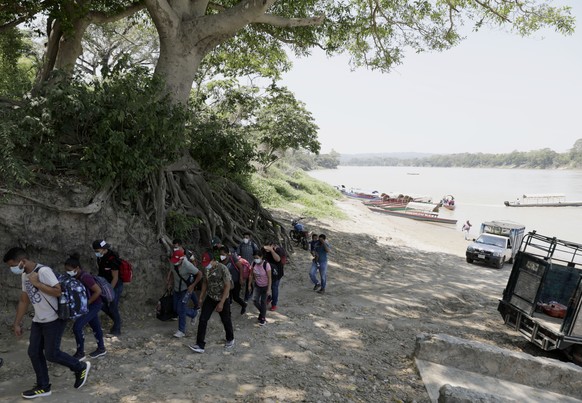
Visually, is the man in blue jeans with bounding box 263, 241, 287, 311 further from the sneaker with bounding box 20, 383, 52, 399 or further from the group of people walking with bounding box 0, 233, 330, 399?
the sneaker with bounding box 20, 383, 52, 399

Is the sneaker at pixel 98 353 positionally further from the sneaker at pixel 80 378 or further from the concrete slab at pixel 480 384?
the concrete slab at pixel 480 384

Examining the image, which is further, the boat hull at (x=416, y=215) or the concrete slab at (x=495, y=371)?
the boat hull at (x=416, y=215)

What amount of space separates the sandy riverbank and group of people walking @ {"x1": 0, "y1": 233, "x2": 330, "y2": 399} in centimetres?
24

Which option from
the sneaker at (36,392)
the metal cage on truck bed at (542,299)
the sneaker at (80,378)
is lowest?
the sneaker at (36,392)

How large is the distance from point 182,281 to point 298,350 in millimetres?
2075

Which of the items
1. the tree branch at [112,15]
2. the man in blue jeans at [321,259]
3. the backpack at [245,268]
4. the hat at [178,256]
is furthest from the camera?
the tree branch at [112,15]

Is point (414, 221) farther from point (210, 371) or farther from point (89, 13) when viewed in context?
point (210, 371)

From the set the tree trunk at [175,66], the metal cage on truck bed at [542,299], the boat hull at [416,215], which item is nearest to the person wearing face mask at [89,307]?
the tree trunk at [175,66]

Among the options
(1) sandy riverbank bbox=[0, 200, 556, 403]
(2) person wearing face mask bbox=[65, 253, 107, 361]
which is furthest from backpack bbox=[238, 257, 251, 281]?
(2) person wearing face mask bbox=[65, 253, 107, 361]

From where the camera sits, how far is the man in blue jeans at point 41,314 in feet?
14.4

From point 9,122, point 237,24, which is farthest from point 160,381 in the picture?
point 237,24

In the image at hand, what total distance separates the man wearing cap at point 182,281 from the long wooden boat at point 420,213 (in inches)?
1206

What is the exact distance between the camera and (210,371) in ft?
17.5

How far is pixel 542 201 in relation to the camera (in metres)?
49.2
